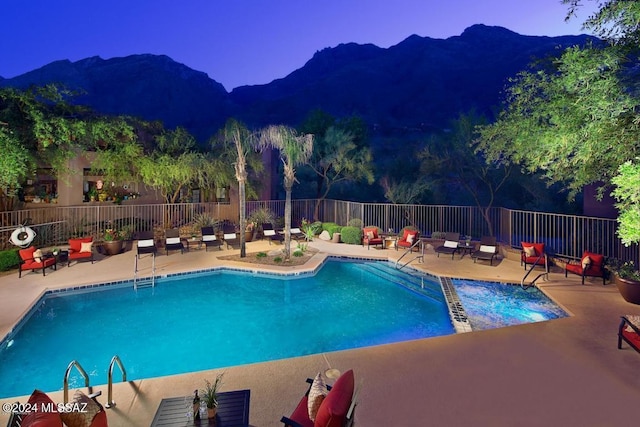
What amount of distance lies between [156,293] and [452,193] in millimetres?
19572

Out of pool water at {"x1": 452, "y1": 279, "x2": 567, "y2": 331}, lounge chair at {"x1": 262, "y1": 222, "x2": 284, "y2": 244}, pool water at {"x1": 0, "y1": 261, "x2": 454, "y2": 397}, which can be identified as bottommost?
pool water at {"x1": 0, "y1": 261, "x2": 454, "y2": 397}

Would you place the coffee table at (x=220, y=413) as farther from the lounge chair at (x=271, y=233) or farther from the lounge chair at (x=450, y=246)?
the lounge chair at (x=271, y=233)

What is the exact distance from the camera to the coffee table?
123 inches

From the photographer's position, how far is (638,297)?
24.2 ft

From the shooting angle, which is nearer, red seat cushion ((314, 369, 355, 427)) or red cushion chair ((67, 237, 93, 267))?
red seat cushion ((314, 369, 355, 427))

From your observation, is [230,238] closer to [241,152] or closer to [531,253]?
[241,152]

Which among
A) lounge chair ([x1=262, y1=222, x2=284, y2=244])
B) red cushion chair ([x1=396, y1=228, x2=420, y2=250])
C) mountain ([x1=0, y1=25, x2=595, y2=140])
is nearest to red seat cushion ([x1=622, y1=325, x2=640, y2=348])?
red cushion chair ([x1=396, y1=228, x2=420, y2=250])

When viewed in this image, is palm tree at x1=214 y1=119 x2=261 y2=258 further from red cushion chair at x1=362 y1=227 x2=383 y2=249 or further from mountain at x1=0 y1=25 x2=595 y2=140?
mountain at x1=0 y1=25 x2=595 y2=140

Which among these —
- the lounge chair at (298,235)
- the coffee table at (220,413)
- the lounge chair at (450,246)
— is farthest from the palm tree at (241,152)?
the coffee table at (220,413)

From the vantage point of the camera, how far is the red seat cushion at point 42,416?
2.49 m

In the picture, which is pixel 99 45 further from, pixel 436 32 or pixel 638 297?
pixel 638 297

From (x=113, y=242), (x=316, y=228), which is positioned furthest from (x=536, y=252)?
→ (x=113, y=242)

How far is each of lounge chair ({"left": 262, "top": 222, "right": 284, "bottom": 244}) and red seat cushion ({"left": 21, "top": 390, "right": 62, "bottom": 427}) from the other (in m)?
11.6

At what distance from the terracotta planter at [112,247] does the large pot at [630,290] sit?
13917mm
